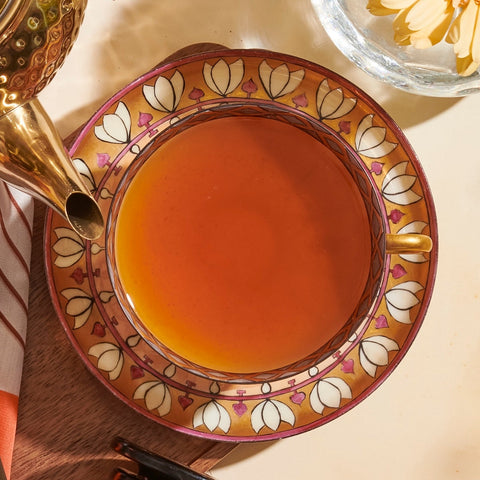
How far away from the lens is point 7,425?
873 mm

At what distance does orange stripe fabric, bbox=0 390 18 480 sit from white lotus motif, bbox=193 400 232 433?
226 mm

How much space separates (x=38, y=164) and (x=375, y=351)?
0.48 meters

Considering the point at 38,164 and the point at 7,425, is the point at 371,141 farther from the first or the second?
the point at 7,425

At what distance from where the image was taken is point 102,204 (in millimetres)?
867

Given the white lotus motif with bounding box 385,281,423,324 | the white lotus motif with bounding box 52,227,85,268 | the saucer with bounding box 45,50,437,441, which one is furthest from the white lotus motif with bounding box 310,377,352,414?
the white lotus motif with bounding box 52,227,85,268

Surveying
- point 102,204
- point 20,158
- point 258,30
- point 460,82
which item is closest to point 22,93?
point 20,158

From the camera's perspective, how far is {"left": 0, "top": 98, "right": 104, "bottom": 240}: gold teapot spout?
0.69m

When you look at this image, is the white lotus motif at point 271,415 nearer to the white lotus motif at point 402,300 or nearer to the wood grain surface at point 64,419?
the wood grain surface at point 64,419

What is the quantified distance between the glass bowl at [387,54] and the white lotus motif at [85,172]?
0.39m

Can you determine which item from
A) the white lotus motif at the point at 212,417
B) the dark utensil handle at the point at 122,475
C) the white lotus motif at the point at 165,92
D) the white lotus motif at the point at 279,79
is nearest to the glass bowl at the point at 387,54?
the white lotus motif at the point at 279,79

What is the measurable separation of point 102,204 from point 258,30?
346 mm

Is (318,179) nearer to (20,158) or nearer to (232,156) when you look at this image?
(232,156)

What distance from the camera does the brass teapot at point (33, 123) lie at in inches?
27.0

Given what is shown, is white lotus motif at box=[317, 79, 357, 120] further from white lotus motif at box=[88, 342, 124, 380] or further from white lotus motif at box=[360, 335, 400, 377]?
white lotus motif at box=[88, 342, 124, 380]
